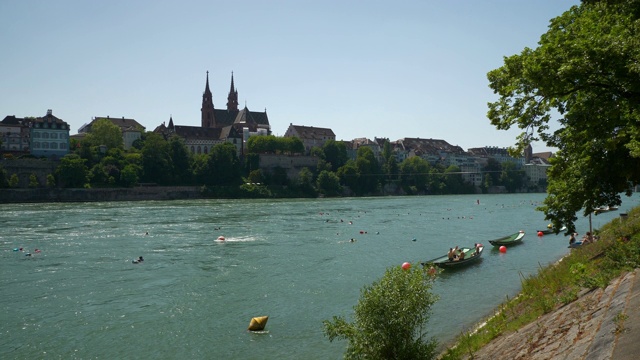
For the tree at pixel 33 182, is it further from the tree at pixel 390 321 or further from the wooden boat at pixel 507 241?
the tree at pixel 390 321

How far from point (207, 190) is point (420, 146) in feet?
342

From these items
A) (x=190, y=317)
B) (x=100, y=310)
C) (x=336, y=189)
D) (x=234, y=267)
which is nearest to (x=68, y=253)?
(x=234, y=267)

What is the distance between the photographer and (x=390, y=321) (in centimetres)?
1102

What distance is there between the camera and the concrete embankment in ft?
275

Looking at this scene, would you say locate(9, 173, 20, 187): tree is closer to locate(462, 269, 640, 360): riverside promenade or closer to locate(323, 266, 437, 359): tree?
locate(323, 266, 437, 359): tree

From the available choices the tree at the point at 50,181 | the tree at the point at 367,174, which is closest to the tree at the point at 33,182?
the tree at the point at 50,181

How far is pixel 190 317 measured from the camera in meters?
19.4

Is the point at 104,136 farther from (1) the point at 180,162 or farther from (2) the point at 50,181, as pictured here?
(2) the point at 50,181

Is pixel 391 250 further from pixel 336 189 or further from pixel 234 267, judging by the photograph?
pixel 336 189

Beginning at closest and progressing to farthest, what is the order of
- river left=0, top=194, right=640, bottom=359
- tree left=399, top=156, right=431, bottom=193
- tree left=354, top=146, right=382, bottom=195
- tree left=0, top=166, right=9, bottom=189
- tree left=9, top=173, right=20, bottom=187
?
river left=0, top=194, right=640, bottom=359, tree left=0, top=166, right=9, bottom=189, tree left=9, top=173, right=20, bottom=187, tree left=354, top=146, right=382, bottom=195, tree left=399, top=156, right=431, bottom=193

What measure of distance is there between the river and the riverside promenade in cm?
513

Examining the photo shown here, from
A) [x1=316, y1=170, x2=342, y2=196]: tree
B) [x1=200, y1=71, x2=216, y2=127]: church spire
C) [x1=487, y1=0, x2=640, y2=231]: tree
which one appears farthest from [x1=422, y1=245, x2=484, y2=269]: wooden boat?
[x1=200, y1=71, x2=216, y2=127]: church spire

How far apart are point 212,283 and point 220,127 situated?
465ft

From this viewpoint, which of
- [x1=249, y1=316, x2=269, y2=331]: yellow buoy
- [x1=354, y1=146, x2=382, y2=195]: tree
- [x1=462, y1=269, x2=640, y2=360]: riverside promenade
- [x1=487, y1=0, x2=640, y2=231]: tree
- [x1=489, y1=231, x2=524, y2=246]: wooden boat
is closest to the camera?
[x1=462, y1=269, x2=640, y2=360]: riverside promenade
